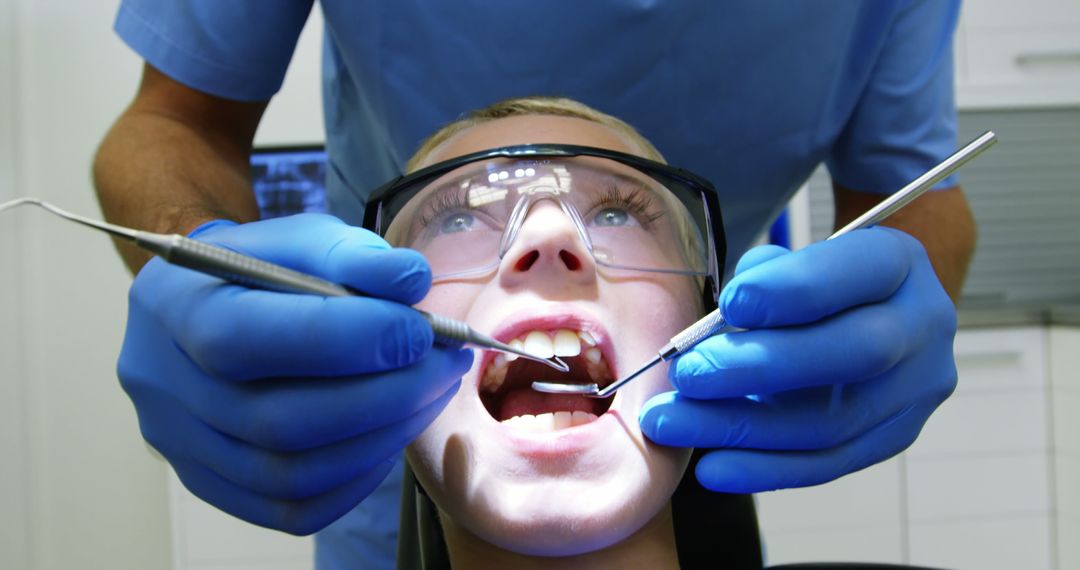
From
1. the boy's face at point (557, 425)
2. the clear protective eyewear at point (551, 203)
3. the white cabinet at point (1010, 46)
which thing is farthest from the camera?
the white cabinet at point (1010, 46)

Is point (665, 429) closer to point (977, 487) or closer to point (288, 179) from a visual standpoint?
point (288, 179)

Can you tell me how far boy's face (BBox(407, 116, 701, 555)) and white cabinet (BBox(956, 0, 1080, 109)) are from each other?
8.08ft

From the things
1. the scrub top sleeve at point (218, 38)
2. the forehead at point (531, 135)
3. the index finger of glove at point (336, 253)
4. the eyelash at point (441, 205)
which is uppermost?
the scrub top sleeve at point (218, 38)

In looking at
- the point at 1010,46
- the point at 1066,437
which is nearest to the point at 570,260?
the point at 1066,437

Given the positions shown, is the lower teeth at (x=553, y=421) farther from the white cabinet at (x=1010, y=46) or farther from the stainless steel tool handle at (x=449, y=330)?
the white cabinet at (x=1010, y=46)

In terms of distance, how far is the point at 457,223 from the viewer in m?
0.96

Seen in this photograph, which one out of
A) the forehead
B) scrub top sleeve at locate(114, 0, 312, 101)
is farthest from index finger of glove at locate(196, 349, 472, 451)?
scrub top sleeve at locate(114, 0, 312, 101)

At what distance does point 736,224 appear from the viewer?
1.42 m

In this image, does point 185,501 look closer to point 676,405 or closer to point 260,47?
point 260,47

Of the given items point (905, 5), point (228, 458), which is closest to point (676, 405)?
point (228, 458)

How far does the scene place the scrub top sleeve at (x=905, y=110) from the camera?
135 cm

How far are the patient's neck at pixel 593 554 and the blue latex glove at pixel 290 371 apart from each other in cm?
16

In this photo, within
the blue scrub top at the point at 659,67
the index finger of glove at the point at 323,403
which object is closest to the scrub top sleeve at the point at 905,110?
the blue scrub top at the point at 659,67

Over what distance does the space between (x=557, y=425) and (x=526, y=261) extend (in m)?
0.19
